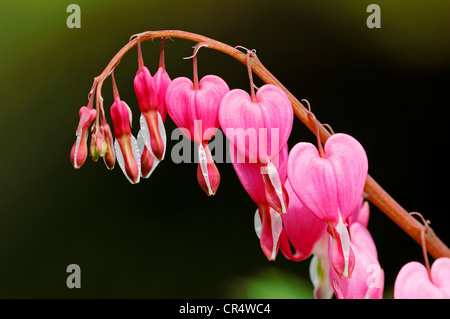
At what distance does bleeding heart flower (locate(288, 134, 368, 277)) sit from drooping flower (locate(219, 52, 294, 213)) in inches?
A: 1.4

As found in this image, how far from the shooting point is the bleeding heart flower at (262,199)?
0.86 metres

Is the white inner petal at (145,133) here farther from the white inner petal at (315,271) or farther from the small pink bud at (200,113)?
the white inner petal at (315,271)

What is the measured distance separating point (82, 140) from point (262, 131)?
287 millimetres

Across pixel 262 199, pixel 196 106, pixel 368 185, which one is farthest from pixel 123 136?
pixel 368 185

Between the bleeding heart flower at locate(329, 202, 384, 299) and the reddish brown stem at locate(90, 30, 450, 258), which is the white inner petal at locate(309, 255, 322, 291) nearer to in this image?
the bleeding heart flower at locate(329, 202, 384, 299)

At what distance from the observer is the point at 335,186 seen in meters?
0.83

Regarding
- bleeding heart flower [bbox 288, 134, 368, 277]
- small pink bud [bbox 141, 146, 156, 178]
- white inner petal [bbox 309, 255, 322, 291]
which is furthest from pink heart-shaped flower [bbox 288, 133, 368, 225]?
white inner petal [bbox 309, 255, 322, 291]

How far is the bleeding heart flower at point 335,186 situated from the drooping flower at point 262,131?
0.04 meters

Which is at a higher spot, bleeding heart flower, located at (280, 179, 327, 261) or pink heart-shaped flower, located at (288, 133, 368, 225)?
pink heart-shaped flower, located at (288, 133, 368, 225)

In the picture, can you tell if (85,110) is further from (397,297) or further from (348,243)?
(397,297)

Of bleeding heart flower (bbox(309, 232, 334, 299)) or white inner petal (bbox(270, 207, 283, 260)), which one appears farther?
bleeding heart flower (bbox(309, 232, 334, 299))

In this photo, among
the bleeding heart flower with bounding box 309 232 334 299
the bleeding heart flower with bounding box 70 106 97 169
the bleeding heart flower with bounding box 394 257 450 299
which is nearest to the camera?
the bleeding heart flower with bounding box 70 106 97 169

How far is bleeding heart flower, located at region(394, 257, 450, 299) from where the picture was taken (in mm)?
922

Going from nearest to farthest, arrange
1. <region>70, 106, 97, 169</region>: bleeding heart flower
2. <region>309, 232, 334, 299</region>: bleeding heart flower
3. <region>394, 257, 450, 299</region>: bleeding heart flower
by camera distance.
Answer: <region>70, 106, 97, 169</region>: bleeding heart flower
<region>394, 257, 450, 299</region>: bleeding heart flower
<region>309, 232, 334, 299</region>: bleeding heart flower
